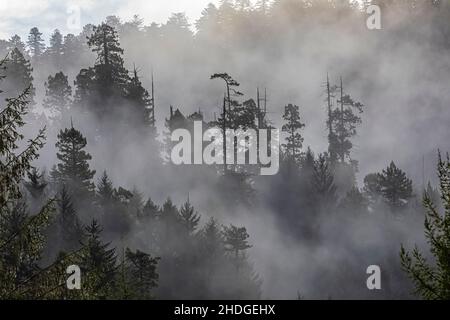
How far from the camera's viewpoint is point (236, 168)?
49.9 meters

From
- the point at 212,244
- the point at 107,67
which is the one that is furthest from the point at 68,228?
the point at 107,67

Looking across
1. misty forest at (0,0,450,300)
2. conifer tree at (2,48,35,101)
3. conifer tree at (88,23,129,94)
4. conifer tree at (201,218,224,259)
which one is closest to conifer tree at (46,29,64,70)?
misty forest at (0,0,450,300)

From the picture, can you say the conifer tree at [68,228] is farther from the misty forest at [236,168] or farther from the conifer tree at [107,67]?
the conifer tree at [107,67]

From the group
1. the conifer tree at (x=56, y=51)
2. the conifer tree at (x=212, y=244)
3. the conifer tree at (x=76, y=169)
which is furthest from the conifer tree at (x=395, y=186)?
the conifer tree at (x=56, y=51)

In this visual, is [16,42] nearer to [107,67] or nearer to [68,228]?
[107,67]

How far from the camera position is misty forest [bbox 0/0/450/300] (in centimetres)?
2030

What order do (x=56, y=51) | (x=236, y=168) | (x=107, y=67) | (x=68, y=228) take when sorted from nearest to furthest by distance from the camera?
(x=68, y=228)
(x=236, y=168)
(x=107, y=67)
(x=56, y=51)

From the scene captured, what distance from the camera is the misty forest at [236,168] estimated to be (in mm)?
20305

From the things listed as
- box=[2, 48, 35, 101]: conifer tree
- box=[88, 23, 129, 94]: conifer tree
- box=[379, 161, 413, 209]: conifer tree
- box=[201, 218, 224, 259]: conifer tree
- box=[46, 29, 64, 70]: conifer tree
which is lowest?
box=[201, 218, 224, 259]: conifer tree

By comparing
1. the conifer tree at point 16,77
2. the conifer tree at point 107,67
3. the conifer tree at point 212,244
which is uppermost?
the conifer tree at point 16,77

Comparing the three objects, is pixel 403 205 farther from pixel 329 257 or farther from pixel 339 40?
pixel 339 40

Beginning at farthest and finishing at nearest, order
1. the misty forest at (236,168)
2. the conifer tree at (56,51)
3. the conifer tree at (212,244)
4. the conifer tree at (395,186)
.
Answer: the conifer tree at (56,51) < the conifer tree at (395,186) < the conifer tree at (212,244) < the misty forest at (236,168)

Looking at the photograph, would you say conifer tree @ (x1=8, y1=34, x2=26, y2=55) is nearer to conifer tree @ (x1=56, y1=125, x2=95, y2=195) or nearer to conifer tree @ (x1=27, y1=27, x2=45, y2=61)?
conifer tree @ (x1=27, y1=27, x2=45, y2=61)
